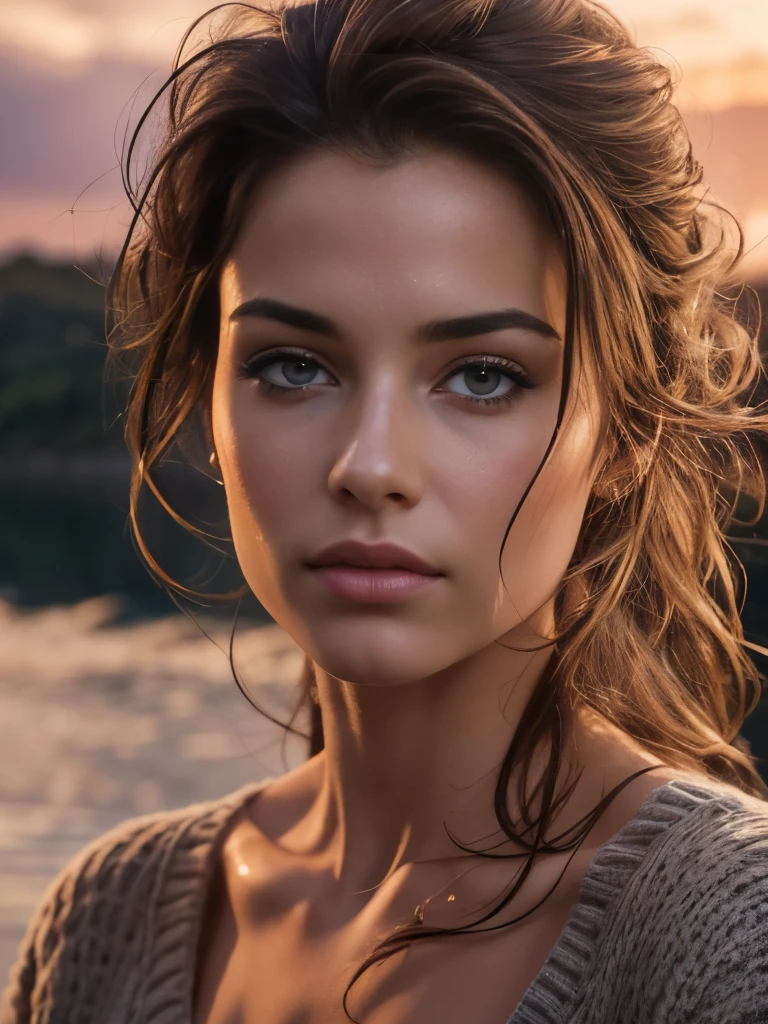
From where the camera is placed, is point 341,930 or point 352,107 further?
point 341,930

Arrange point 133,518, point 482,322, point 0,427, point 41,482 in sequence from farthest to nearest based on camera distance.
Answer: point 0,427, point 41,482, point 133,518, point 482,322

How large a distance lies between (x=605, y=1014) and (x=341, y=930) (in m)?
0.37

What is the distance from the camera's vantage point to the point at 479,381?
1.18 metres

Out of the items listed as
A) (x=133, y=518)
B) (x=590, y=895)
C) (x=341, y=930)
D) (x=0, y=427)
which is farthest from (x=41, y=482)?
(x=590, y=895)

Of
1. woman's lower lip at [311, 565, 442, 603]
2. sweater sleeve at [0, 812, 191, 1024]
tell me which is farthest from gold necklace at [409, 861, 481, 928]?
sweater sleeve at [0, 812, 191, 1024]

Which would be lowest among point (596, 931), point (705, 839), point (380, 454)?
point (596, 931)

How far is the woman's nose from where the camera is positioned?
1098mm

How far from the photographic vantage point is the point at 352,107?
1.22 metres

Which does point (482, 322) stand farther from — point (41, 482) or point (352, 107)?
point (41, 482)

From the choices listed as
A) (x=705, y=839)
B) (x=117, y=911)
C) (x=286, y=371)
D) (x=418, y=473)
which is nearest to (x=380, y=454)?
(x=418, y=473)

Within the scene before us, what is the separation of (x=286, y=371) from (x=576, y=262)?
0.29 metres

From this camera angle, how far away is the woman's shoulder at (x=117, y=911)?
1521 mm

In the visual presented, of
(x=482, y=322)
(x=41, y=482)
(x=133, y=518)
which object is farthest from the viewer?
(x=41, y=482)

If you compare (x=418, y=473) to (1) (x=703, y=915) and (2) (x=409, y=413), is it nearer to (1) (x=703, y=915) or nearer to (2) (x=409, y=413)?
(2) (x=409, y=413)
